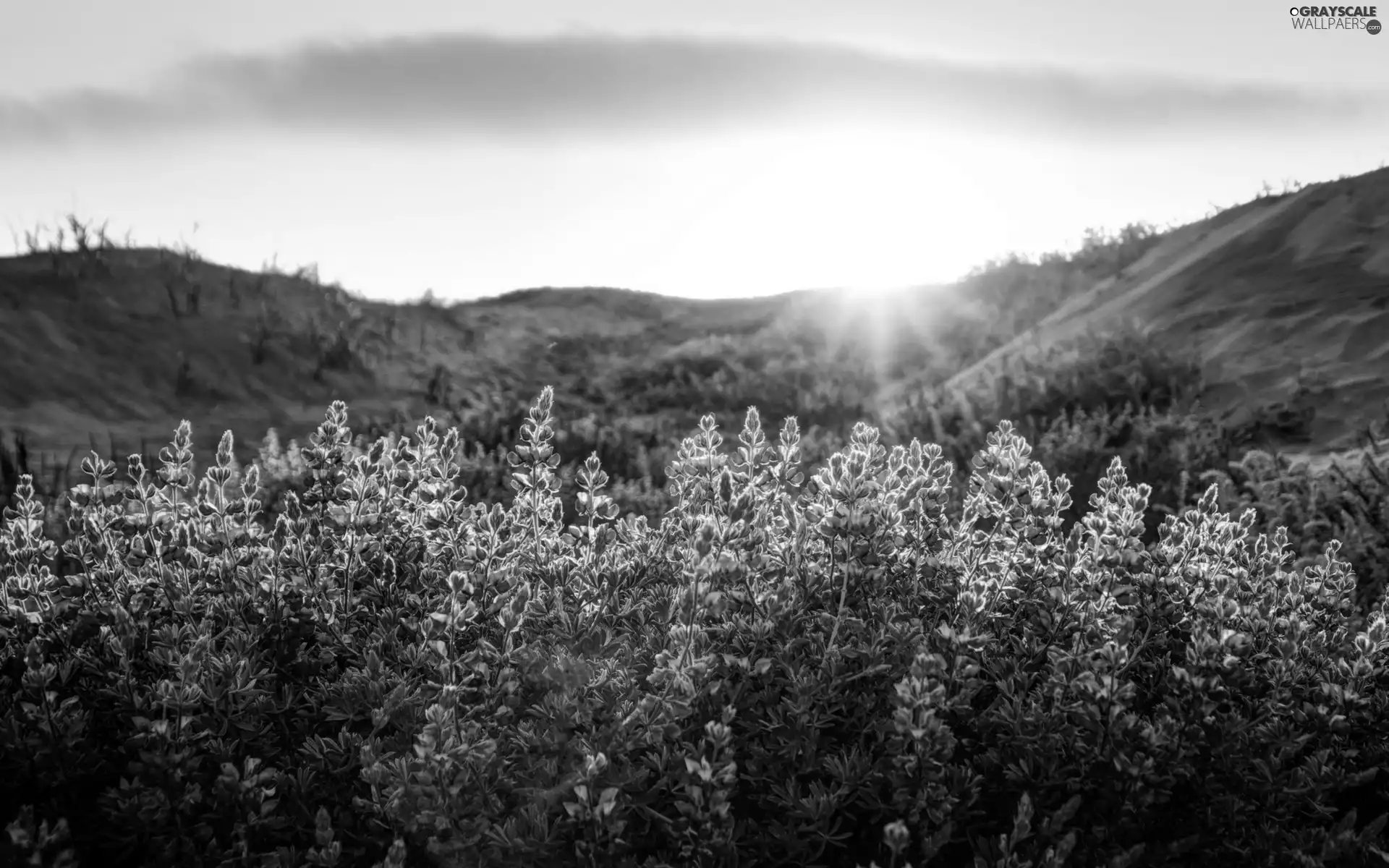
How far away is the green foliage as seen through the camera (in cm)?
215

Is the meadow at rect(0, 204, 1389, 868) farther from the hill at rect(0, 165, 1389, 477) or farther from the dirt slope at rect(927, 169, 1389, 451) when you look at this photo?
the hill at rect(0, 165, 1389, 477)

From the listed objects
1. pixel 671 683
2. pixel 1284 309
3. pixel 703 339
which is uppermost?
pixel 703 339

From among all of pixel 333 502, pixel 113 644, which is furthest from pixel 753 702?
pixel 113 644

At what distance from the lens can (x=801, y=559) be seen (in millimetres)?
2822

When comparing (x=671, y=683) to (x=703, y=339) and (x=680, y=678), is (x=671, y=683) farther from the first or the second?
(x=703, y=339)

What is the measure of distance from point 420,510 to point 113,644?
0.88 meters

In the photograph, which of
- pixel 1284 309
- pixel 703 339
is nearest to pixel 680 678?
pixel 1284 309

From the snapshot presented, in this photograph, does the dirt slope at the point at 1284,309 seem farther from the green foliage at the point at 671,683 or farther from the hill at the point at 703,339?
the green foliage at the point at 671,683

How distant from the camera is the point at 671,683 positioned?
221cm

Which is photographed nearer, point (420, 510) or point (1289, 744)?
point (1289, 744)

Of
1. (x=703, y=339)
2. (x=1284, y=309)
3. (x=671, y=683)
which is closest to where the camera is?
(x=671, y=683)

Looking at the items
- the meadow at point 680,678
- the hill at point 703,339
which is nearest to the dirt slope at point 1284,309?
the hill at point 703,339

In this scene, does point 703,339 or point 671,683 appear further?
point 703,339

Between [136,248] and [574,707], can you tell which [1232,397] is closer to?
[574,707]
